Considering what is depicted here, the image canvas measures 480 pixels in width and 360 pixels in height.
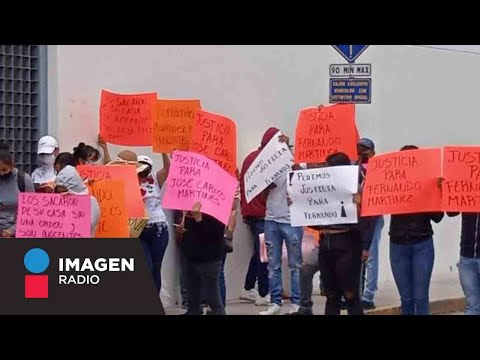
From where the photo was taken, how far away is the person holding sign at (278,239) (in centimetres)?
1217

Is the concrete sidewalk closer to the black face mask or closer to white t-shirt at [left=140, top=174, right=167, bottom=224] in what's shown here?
white t-shirt at [left=140, top=174, right=167, bottom=224]

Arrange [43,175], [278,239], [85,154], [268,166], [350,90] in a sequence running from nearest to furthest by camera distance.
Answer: [268,166], [85,154], [43,175], [278,239], [350,90]

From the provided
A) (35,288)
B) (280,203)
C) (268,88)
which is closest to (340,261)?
(280,203)

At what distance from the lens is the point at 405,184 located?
10.1 metres

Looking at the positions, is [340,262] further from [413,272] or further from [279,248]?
[279,248]

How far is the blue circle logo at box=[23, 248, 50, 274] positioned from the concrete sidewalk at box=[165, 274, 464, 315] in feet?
12.1

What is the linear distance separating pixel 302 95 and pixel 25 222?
5.43 m

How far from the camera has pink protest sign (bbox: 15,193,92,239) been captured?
31.9 feet

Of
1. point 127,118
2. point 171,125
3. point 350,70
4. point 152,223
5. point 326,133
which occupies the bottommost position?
point 152,223

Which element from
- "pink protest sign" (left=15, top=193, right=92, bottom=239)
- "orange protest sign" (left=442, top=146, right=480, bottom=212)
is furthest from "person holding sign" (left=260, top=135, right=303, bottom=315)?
"pink protest sign" (left=15, top=193, right=92, bottom=239)

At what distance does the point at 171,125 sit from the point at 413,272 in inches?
108


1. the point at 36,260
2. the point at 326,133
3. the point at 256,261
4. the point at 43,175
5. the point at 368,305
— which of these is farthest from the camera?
the point at 256,261

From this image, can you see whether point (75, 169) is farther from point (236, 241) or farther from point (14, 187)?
point (236, 241)

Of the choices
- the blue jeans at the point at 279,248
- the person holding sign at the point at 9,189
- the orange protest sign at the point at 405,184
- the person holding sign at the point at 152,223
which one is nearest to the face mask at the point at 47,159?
the person holding sign at the point at 152,223
